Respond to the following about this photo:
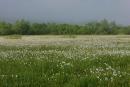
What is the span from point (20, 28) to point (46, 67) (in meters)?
99.2

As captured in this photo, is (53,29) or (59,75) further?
(53,29)

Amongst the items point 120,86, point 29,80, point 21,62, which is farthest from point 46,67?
point 120,86

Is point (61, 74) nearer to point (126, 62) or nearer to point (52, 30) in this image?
point (126, 62)

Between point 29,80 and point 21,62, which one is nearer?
point 29,80

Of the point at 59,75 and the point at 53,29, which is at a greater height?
the point at 59,75

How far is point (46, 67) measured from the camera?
47.9 feet

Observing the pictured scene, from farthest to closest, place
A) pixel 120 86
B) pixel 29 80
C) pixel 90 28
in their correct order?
pixel 90 28 < pixel 29 80 < pixel 120 86

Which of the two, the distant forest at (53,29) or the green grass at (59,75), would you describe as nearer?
the green grass at (59,75)

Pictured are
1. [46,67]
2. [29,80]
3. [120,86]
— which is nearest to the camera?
[120,86]

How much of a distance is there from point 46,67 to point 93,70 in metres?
2.02

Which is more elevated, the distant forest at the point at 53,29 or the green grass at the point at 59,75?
the green grass at the point at 59,75

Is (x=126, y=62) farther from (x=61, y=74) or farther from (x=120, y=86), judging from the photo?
(x=120, y=86)

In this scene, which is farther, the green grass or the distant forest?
the distant forest

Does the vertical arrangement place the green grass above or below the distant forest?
above
